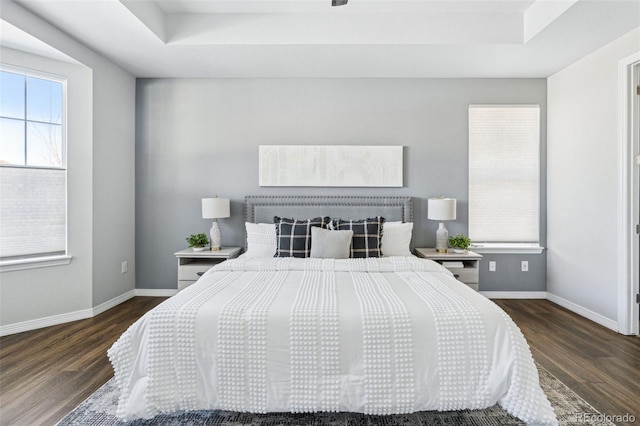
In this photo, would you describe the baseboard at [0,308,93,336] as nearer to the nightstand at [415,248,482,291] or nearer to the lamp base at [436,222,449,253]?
the nightstand at [415,248,482,291]

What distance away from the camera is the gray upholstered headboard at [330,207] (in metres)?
3.97

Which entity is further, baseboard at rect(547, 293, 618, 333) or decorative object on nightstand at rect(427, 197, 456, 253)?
decorative object on nightstand at rect(427, 197, 456, 253)

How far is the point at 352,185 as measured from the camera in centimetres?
401

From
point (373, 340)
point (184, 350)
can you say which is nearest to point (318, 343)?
point (373, 340)

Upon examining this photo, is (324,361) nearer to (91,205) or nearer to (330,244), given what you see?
(330,244)

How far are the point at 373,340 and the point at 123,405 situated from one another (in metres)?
1.29

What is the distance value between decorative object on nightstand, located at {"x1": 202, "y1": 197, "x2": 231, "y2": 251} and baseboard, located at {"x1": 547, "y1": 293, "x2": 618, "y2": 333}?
3961 millimetres

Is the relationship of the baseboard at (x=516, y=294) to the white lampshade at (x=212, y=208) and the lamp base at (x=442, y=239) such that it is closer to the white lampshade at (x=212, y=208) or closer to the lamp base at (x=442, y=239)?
the lamp base at (x=442, y=239)

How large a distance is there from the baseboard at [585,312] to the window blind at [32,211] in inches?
211

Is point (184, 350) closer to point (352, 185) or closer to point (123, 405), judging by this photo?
point (123, 405)

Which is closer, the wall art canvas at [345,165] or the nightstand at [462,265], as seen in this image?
the nightstand at [462,265]

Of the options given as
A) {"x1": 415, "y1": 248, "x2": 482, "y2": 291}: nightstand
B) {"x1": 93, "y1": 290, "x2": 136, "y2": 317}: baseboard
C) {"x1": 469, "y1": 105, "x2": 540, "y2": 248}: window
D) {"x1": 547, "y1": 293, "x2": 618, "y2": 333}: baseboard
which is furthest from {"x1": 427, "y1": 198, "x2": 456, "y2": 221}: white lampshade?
{"x1": 93, "y1": 290, "x2": 136, "y2": 317}: baseboard

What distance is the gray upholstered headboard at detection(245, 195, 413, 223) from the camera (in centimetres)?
397

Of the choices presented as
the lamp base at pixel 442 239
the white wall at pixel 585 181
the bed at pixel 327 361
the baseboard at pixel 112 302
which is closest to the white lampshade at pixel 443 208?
the lamp base at pixel 442 239
